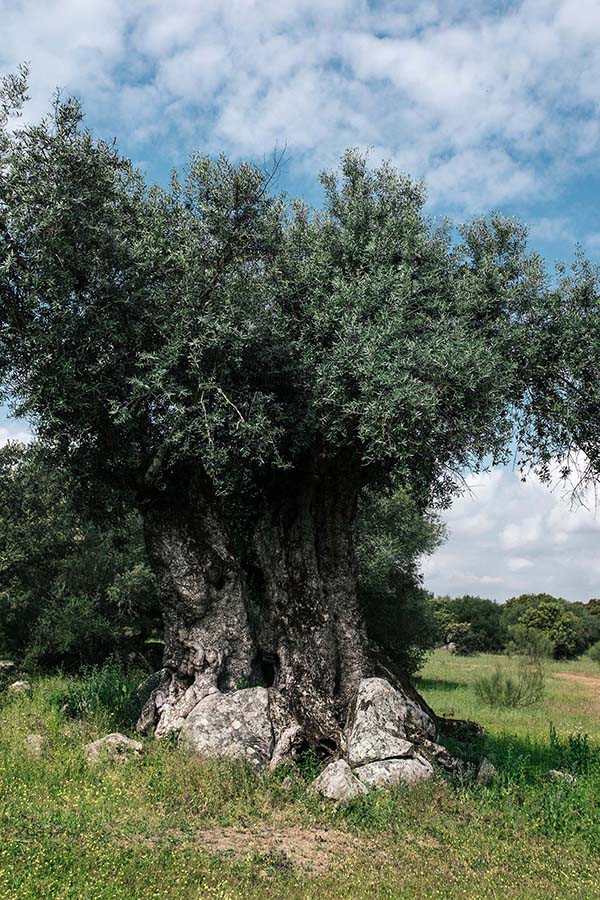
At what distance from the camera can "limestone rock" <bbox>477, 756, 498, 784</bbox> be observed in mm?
12773

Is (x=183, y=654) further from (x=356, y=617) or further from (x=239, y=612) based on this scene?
(x=356, y=617)

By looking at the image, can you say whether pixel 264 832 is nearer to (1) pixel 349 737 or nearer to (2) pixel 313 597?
(1) pixel 349 737

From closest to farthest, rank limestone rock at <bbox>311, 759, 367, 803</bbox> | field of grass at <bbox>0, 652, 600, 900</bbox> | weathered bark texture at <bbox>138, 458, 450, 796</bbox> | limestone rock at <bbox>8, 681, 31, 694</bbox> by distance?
field of grass at <bbox>0, 652, 600, 900</bbox>
limestone rock at <bbox>311, 759, 367, 803</bbox>
weathered bark texture at <bbox>138, 458, 450, 796</bbox>
limestone rock at <bbox>8, 681, 31, 694</bbox>

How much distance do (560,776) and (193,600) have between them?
280 inches

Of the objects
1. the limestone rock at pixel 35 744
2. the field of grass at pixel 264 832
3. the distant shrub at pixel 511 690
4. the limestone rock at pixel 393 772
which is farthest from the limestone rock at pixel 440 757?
the distant shrub at pixel 511 690

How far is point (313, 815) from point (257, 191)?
34.2ft

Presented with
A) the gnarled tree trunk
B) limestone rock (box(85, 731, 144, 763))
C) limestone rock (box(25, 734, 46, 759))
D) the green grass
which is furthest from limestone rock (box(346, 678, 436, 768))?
the green grass

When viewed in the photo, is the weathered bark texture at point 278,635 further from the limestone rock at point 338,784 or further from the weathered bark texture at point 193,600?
the limestone rock at point 338,784

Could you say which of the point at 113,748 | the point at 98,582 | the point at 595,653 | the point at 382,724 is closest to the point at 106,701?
the point at 113,748

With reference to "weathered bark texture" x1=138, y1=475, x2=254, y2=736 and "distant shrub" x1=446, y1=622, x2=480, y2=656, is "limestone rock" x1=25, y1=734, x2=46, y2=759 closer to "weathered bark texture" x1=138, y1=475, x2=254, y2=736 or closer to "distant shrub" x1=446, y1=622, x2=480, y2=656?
"weathered bark texture" x1=138, y1=475, x2=254, y2=736

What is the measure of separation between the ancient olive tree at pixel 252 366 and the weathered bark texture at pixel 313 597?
0.04 meters

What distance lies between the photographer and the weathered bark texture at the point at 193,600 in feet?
46.3

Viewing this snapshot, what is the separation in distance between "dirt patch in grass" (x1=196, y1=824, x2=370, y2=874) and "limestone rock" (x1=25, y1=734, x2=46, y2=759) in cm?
418

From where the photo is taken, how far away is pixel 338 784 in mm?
11484
